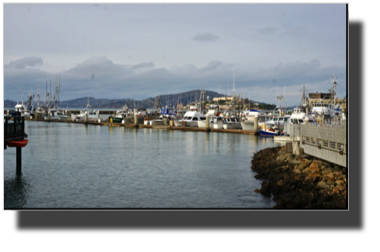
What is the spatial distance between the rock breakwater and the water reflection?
15.3 meters

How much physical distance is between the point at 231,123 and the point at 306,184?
218ft

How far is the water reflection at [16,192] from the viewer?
74.4 feet

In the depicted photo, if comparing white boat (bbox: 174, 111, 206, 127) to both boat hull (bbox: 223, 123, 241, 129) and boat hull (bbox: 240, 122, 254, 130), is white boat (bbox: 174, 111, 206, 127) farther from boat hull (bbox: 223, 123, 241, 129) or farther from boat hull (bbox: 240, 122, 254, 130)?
boat hull (bbox: 240, 122, 254, 130)

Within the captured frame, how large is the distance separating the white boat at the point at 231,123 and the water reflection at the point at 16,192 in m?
61.2

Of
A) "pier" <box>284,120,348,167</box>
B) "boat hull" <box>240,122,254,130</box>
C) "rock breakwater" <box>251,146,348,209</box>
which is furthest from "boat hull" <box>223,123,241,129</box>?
"rock breakwater" <box>251,146,348,209</box>

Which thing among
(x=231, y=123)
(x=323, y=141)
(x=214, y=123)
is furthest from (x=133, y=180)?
(x=214, y=123)

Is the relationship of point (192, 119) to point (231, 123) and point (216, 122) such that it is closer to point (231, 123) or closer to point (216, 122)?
point (216, 122)

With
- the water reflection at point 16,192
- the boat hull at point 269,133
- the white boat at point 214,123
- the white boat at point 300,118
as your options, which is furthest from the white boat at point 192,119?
the water reflection at point 16,192

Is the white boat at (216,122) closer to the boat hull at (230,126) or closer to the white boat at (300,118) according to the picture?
the boat hull at (230,126)
